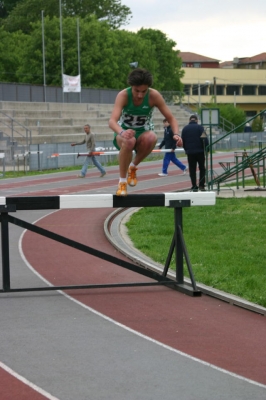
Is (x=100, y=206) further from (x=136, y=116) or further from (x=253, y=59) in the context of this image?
(x=253, y=59)

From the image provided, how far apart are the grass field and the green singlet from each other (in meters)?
2.38

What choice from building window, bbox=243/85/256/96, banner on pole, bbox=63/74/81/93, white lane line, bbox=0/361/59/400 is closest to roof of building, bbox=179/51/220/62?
building window, bbox=243/85/256/96

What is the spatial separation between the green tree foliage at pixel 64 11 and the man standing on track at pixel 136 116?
288 ft

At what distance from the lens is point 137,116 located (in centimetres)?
962

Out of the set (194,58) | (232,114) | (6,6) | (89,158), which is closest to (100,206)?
(89,158)

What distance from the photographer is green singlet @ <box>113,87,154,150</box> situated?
9516 mm

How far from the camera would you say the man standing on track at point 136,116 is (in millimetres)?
9336

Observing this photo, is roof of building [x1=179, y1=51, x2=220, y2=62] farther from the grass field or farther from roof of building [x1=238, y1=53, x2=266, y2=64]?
the grass field

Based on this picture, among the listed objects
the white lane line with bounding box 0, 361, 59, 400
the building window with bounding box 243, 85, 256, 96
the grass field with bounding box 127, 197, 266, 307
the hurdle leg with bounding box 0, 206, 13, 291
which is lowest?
the grass field with bounding box 127, 197, 266, 307

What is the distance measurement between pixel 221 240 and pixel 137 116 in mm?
5989

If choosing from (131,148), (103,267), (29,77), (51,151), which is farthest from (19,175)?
(29,77)

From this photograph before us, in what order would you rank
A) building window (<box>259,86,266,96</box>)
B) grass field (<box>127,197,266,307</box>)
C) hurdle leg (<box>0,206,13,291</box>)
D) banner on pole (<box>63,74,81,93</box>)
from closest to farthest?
hurdle leg (<box>0,206,13,291</box>)
grass field (<box>127,197,266,307</box>)
banner on pole (<box>63,74,81,93</box>)
building window (<box>259,86,266,96</box>)

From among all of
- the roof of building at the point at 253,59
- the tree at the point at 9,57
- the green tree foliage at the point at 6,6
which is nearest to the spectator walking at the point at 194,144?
the tree at the point at 9,57

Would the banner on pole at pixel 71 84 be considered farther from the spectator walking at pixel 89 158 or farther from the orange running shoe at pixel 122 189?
the orange running shoe at pixel 122 189
